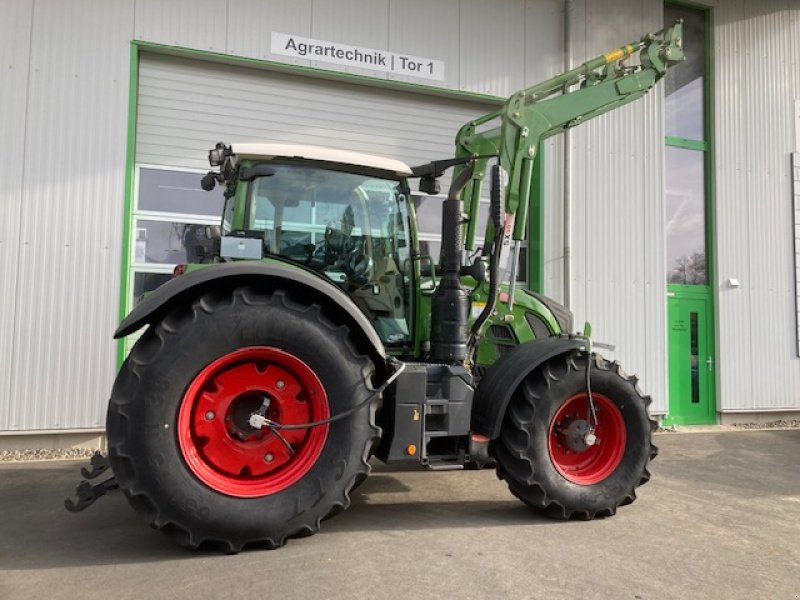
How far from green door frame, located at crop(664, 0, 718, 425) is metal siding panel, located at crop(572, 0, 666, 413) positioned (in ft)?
1.64

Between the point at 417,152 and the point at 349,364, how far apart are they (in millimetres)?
5118

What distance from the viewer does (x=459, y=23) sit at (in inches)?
312

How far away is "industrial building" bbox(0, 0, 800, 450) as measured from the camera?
6215 mm

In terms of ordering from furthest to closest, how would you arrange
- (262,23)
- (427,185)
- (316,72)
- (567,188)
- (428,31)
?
1. (567,188)
2. (428,31)
3. (316,72)
4. (262,23)
5. (427,185)

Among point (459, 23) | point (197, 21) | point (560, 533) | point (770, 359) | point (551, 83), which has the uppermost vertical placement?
point (459, 23)

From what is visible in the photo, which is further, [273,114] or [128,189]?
[273,114]

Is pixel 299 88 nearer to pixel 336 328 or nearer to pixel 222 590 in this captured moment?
pixel 336 328

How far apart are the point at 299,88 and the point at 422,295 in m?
4.25

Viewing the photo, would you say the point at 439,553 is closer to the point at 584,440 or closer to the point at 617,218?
the point at 584,440

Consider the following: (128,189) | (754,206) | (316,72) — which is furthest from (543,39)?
(128,189)

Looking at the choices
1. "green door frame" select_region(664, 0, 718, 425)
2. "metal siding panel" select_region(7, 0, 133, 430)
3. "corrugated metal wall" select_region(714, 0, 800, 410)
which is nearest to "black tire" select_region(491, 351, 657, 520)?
"metal siding panel" select_region(7, 0, 133, 430)

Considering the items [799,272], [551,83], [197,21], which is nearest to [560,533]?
[551,83]

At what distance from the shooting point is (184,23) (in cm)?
677

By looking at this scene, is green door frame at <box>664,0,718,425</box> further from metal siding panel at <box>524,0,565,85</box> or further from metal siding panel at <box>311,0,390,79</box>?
metal siding panel at <box>311,0,390,79</box>
